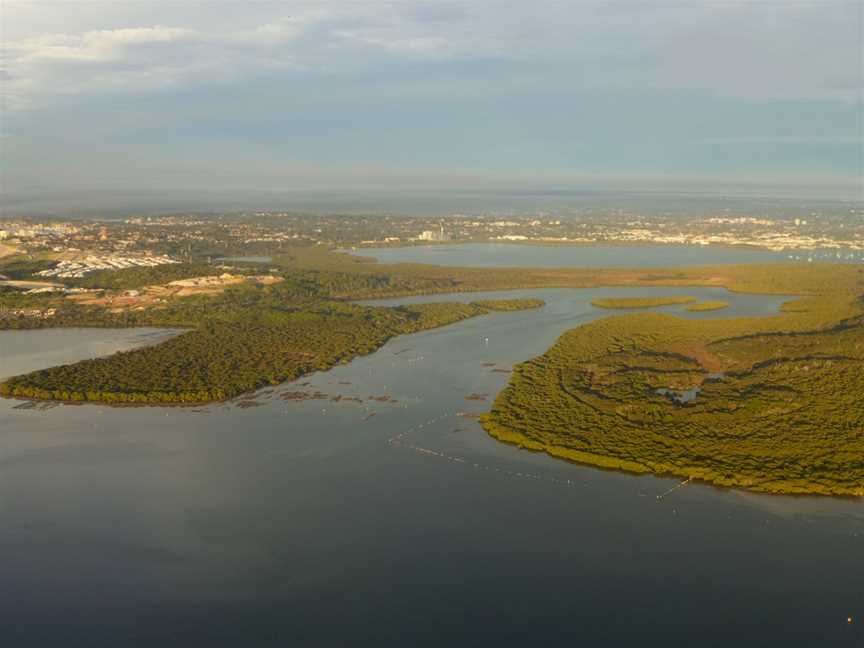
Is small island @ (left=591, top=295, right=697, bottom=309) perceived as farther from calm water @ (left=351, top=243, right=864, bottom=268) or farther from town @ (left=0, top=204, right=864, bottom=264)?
town @ (left=0, top=204, right=864, bottom=264)

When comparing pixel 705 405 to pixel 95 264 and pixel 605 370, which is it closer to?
pixel 605 370

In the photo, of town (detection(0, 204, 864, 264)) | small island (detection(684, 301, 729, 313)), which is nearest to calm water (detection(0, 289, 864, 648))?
small island (detection(684, 301, 729, 313))

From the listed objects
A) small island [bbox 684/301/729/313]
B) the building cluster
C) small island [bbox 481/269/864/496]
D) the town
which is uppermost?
the town

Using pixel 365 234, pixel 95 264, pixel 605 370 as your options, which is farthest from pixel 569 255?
pixel 605 370

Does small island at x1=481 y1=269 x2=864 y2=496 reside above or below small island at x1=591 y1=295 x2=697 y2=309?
below

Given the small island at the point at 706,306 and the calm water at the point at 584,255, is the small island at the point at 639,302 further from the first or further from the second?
the calm water at the point at 584,255

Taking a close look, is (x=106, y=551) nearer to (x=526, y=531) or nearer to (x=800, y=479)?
(x=526, y=531)

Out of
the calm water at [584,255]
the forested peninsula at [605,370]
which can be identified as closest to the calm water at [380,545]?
the forested peninsula at [605,370]
